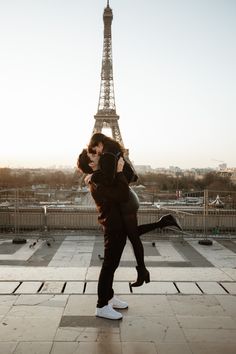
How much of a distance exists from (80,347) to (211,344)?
3.47 feet

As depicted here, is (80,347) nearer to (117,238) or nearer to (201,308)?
(117,238)

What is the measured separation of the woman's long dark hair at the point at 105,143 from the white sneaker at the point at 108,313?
1.49 meters

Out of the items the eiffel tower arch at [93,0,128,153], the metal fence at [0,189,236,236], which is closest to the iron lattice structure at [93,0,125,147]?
the eiffel tower arch at [93,0,128,153]

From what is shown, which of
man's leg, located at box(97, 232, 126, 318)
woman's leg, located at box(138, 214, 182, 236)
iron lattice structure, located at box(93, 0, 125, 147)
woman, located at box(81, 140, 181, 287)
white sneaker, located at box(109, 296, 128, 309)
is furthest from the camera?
iron lattice structure, located at box(93, 0, 125, 147)

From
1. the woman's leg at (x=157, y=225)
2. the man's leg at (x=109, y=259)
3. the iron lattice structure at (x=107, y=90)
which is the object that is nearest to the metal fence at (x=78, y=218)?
the woman's leg at (x=157, y=225)

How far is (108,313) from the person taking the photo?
3703mm

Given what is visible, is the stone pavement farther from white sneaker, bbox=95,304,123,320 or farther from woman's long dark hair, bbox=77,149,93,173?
woman's long dark hair, bbox=77,149,93,173

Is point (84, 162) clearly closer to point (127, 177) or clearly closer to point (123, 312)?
point (127, 177)

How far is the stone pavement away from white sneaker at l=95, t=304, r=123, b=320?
0.05m

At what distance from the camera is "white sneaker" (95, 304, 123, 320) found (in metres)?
3.68

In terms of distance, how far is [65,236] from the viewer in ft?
30.8

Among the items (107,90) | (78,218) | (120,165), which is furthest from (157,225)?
(107,90)

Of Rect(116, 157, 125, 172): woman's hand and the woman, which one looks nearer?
the woman

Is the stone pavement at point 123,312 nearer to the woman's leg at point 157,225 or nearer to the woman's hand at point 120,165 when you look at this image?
the woman's leg at point 157,225
